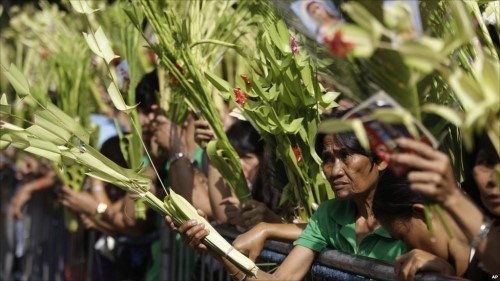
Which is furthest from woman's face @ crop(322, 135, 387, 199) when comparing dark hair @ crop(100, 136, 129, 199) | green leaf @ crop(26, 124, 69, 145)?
dark hair @ crop(100, 136, 129, 199)

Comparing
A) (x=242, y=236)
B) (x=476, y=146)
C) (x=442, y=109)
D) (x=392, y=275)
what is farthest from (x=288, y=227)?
(x=442, y=109)

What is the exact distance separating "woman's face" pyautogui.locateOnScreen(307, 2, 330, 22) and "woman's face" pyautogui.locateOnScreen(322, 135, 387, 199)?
94 centimetres

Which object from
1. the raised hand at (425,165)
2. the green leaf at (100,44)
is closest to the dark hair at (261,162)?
the green leaf at (100,44)

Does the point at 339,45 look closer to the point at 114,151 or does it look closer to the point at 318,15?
the point at 318,15

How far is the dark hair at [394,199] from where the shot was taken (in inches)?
106

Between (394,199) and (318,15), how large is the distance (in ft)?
2.16

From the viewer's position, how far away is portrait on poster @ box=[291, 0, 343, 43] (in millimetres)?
2189

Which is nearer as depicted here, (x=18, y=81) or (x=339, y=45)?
(x=339, y=45)

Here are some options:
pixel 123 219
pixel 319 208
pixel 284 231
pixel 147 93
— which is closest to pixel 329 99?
pixel 319 208

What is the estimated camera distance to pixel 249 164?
416 centimetres

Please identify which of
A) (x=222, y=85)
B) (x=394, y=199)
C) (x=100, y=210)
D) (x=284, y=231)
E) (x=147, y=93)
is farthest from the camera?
(x=100, y=210)

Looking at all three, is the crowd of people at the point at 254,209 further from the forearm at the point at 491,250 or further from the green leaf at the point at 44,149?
the green leaf at the point at 44,149

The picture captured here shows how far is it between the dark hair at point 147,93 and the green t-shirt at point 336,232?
1728mm

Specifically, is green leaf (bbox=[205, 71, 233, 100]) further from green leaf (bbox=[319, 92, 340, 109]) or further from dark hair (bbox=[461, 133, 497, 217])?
dark hair (bbox=[461, 133, 497, 217])
